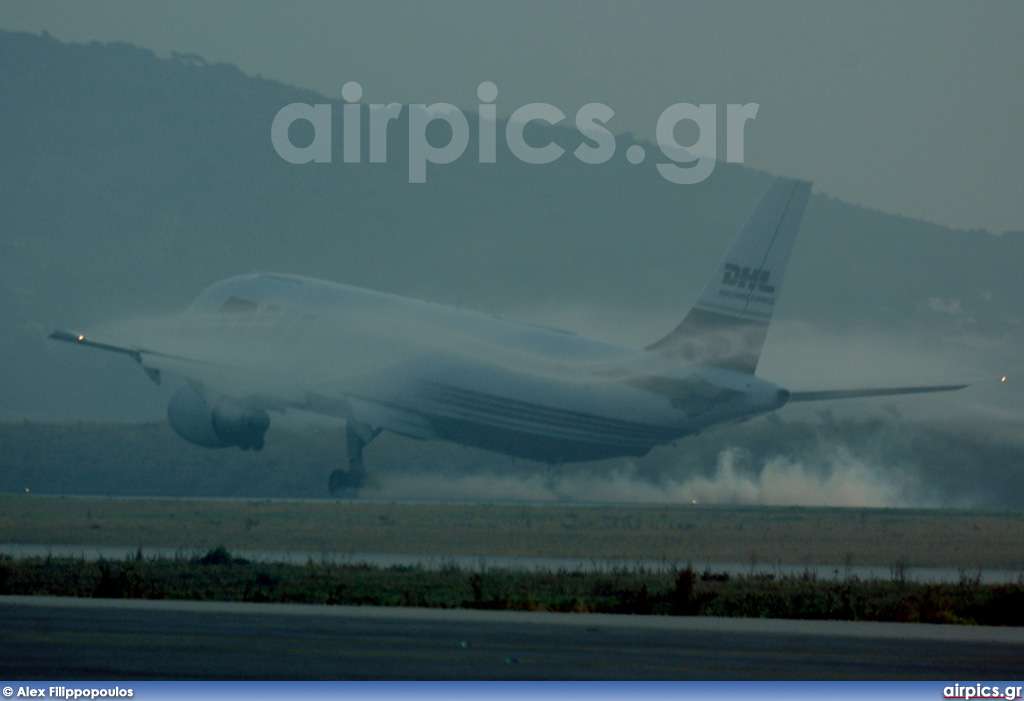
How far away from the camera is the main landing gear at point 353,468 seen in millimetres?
76438

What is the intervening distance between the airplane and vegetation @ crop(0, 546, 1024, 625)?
15.5m

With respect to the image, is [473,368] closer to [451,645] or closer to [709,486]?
[709,486]

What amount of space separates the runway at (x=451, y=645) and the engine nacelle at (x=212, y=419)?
3940 centimetres

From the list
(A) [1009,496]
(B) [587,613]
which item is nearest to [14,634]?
(B) [587,613]

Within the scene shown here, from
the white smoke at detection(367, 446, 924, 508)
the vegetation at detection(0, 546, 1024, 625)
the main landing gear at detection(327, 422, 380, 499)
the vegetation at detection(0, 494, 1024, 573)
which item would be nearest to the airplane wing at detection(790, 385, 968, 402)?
the vegetation at detection(0, 494, 1024, 573)

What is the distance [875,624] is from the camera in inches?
1389

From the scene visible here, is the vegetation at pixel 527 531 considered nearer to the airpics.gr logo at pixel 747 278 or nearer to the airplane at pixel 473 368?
the airplane at pixel 473 368

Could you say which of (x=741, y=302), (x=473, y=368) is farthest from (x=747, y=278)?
(x=473, y=368)

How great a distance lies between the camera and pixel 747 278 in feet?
224

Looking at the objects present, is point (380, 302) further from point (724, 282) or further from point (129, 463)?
point (129, 463)

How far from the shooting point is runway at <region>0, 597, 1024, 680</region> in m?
23.9

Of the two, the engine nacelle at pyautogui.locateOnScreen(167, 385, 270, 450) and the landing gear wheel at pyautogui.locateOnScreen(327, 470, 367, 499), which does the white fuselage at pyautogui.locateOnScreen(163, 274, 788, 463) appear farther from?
the landing gear wheel at pyautogui.locateOnScreen(327, 470, 367, 499)

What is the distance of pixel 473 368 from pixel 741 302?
1335 centimetres

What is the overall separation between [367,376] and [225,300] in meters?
10.4
